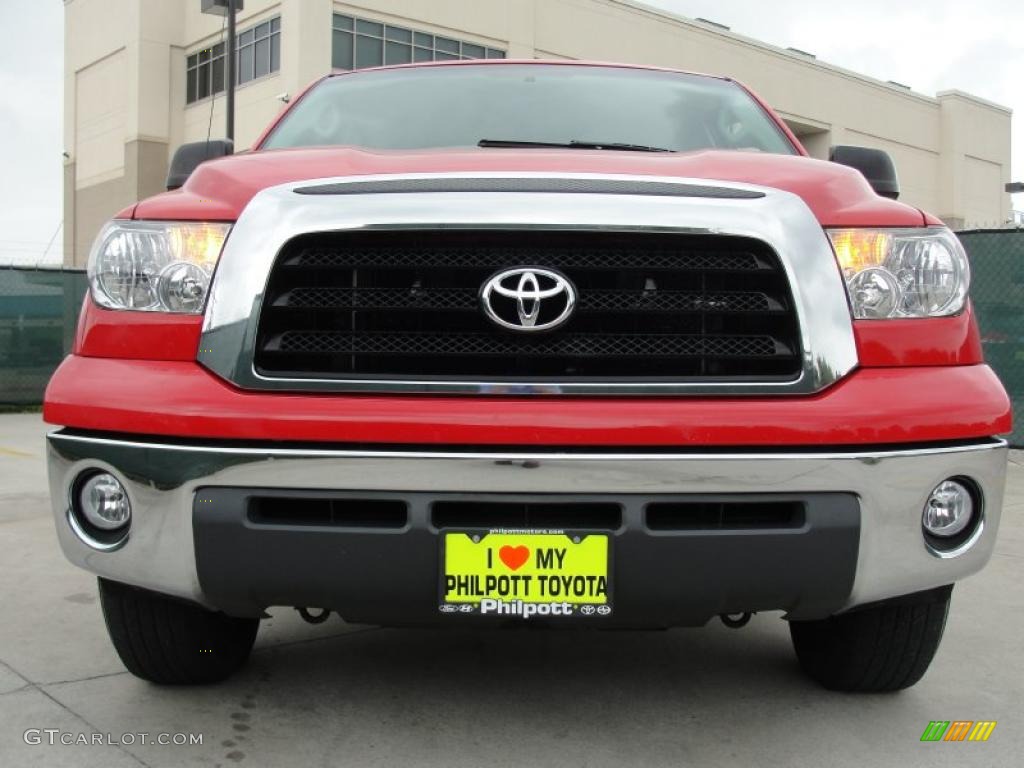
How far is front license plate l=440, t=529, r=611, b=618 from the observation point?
7.60 feet

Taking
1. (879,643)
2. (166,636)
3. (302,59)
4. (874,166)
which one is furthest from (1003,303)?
(302,59)

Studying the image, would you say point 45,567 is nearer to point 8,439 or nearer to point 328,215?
point 328,215

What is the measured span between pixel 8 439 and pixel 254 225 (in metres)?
8.61

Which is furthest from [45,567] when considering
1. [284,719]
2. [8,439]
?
[8,439]

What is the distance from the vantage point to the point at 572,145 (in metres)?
3.44

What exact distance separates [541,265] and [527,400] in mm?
306

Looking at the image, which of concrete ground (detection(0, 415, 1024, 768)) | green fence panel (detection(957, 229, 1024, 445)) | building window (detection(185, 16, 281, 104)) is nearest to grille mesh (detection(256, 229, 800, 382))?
concrete ground (detection(0, 415, 1024, 768))

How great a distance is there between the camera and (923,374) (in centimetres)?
246

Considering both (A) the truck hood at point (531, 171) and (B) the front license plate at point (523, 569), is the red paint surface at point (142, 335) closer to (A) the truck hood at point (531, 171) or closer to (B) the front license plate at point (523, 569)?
(A) the truck hood at point (531, 171)

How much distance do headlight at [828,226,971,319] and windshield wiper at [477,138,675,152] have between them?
3.27 feet

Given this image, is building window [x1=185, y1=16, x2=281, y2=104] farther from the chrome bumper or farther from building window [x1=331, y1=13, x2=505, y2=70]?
the chrome bumper

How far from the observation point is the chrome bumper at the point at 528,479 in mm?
2289

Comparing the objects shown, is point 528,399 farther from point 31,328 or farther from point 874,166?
point 31,328

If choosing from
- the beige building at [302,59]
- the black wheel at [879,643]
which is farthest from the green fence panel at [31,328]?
the beige building at [302,59]
